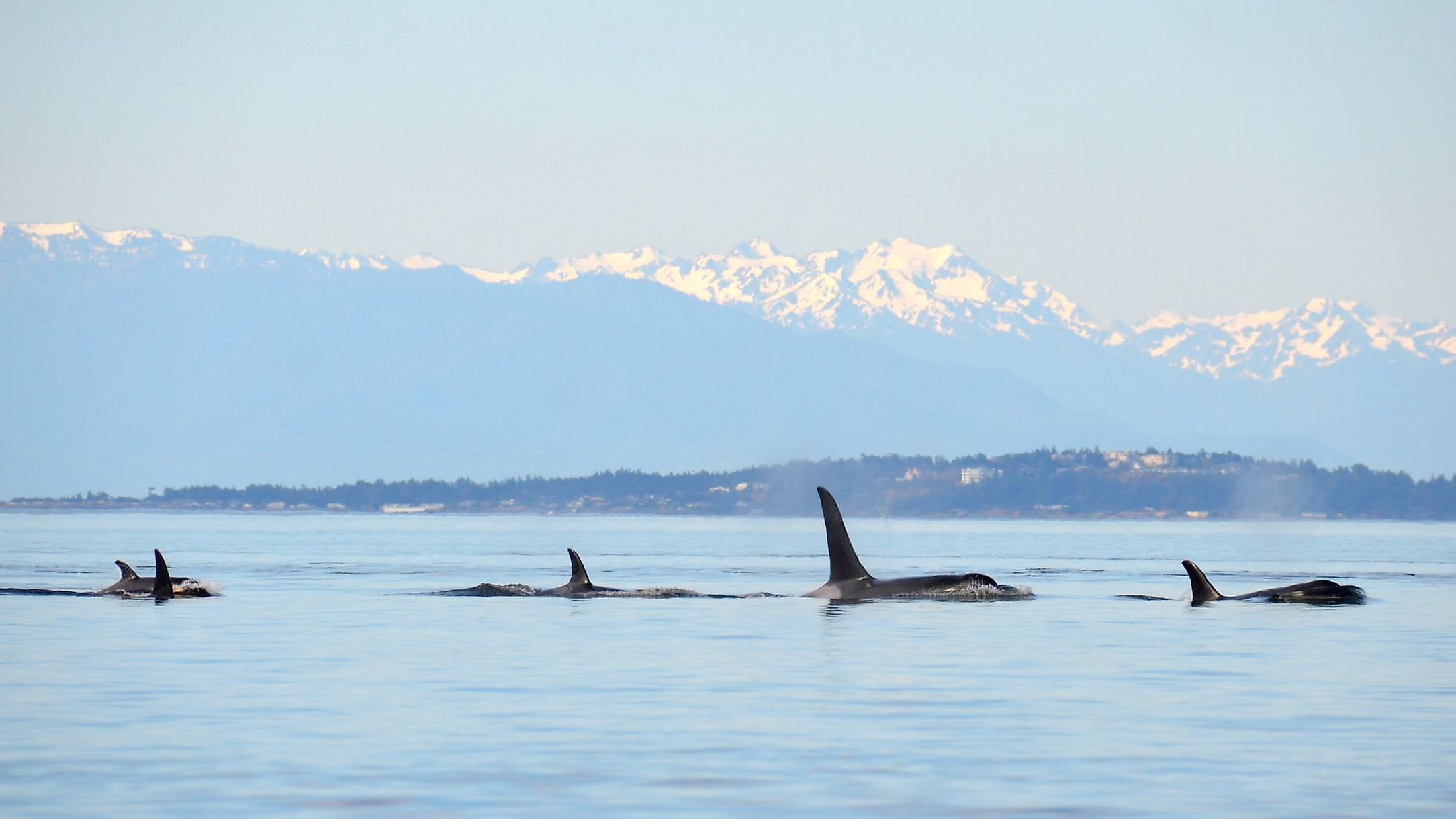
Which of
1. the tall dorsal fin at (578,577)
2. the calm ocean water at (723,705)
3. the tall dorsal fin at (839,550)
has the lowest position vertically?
the calm ocean water at (723,705)

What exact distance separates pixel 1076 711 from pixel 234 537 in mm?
134955

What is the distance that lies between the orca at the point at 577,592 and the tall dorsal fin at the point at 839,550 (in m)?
3.39

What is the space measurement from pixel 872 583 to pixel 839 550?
118cm

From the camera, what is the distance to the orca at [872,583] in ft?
177

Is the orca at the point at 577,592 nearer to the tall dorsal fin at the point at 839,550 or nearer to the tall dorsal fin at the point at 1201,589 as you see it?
the tall dorsal fin at the point at 839,550

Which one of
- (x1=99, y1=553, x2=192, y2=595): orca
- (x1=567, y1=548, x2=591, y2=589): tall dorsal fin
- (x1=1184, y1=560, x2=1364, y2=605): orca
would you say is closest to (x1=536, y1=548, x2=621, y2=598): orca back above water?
(x1=567, y1=548, x2=591, y2=589): tall dorsal fin

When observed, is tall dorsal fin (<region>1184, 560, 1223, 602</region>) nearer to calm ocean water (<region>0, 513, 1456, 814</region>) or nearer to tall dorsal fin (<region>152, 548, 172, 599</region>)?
calm ocean water (<region>0, 513, 1456, 814</region>)

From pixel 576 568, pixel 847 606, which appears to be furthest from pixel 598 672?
pixel 576 568

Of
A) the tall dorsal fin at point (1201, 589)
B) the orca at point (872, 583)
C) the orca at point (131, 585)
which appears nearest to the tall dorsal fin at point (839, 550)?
the orca at point (872, 583)

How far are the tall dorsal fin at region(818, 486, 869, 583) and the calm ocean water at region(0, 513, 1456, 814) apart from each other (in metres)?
2.25

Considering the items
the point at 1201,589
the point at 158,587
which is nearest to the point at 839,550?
the point at 1201,589

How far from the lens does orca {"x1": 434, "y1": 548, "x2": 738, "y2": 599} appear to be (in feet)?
186

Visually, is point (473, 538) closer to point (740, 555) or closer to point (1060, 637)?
point (740, 555)

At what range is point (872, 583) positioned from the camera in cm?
5500
